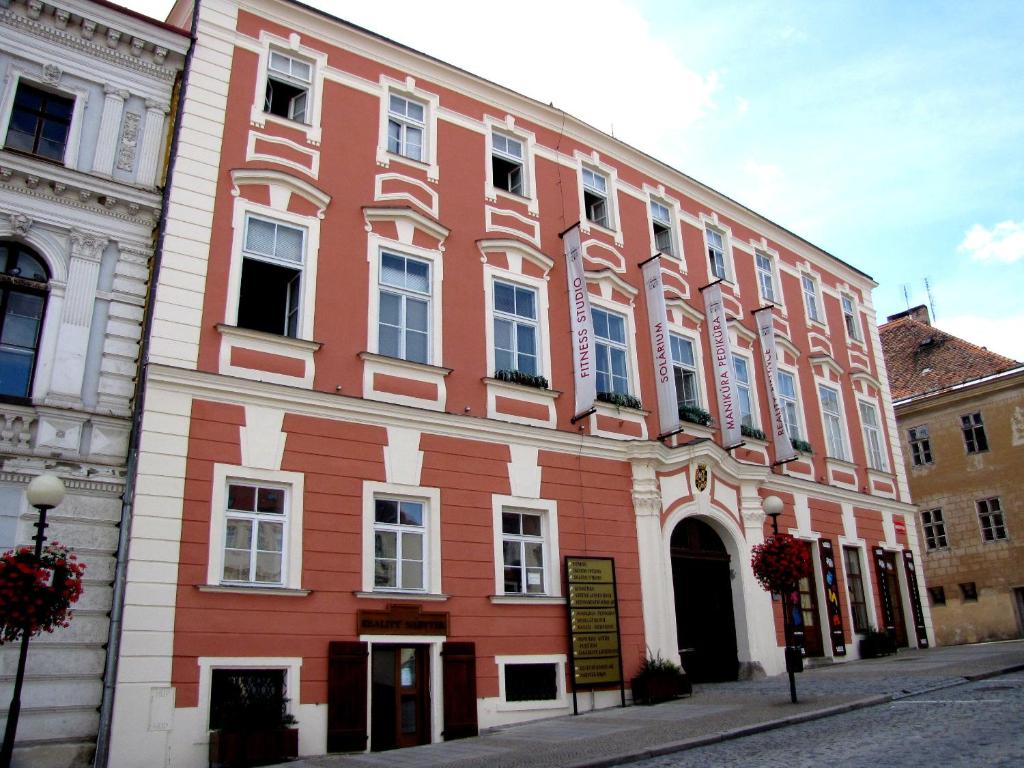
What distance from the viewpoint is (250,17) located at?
14750 mm

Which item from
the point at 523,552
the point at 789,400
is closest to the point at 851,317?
the point at 789,400

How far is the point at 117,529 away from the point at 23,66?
6.75 meters

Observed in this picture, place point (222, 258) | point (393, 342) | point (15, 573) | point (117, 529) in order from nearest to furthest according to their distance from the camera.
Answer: point (15, 573) → point (117, 529) → point (222, 258) → point (393, 342)

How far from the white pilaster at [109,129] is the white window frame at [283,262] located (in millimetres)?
1816

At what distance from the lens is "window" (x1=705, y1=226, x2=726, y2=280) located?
22.2 metres

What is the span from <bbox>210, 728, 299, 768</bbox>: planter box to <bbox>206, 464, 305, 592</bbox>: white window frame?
6.00ft

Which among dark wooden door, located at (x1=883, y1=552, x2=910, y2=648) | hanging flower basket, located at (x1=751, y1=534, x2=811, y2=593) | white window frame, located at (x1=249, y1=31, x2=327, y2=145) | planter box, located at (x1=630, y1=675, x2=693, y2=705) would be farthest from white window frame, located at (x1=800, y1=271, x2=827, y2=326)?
white window frame, located at (x1=249, y1=31, x2=327, y2=145)

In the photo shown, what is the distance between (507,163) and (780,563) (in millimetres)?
9263

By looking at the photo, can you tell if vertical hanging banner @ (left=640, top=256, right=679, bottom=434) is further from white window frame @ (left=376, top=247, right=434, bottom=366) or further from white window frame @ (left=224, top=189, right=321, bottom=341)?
white window frame @ (left=224, top=189, right=321, bottom=341)

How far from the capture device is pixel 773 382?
22.0 m

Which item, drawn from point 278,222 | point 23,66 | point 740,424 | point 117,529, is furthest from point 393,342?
point 740,424

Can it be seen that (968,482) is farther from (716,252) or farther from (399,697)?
(399,697)

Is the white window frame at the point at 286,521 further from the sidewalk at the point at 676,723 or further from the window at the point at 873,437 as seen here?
the window at the point at 873,437

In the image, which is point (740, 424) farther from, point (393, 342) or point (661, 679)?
point (393, 342)
